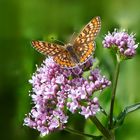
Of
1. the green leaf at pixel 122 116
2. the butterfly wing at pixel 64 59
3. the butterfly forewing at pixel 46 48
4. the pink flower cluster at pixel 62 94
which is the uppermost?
the butterfly forewing at pixel 46 48

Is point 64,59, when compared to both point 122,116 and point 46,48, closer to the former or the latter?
point 46,48

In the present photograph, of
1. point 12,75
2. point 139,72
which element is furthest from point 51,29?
point 139,72

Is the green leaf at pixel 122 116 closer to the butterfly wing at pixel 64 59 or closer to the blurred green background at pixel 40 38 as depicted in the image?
the butterfly wing at pixel 64 59

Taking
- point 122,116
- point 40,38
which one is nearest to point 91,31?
point 122,116

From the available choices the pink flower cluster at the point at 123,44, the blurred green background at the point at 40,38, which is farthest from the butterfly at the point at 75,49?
the blurred green background at the point at 40,38

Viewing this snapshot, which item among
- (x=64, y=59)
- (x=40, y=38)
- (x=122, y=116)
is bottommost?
(x=122, y=116)

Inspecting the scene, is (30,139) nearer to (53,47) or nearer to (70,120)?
(70,120)
